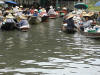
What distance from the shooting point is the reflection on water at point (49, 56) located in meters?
10.3

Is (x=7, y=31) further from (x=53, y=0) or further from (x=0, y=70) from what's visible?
(x=53, y=0)

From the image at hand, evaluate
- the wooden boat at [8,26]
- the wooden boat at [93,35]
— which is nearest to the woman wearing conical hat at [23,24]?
the wooden boat at [8,26]

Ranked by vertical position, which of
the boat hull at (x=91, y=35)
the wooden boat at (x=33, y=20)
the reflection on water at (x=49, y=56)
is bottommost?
the reflection on water at (x=49, y=56)

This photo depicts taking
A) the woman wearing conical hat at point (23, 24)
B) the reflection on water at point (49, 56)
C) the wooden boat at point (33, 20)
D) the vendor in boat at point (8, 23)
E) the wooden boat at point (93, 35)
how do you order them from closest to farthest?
the reflection on water at point (49, 56) → the wooden boat at point (93, 35) → the woman wearing conical hat at point (23, 24) → the vendor in boat at point (8, 23) → the wooden boat at point (33, 20)

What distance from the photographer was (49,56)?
1269 centimetres

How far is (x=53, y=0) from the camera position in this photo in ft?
156

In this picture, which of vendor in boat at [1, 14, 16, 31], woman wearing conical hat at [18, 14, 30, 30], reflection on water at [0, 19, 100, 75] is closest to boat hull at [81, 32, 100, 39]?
reflection on water at [0, 19, 100, 75]

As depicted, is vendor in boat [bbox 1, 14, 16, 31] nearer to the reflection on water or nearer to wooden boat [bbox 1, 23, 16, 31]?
wooden boat [bbox 1, 23, 16, 31]

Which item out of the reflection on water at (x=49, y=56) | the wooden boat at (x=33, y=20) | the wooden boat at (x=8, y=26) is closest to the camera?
the reflection on water at (x=49, y=56)

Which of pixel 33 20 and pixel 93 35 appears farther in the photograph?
pixel 33 20

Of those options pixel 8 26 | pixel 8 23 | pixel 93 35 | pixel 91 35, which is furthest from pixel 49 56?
pixel 8 26

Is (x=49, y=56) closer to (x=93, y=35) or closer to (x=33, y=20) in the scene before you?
(x=93, y=35)

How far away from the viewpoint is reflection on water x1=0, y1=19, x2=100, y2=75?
1029cm

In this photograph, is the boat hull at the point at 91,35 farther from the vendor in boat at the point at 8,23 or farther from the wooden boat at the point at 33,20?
the wooden boat at the point at 33,20
